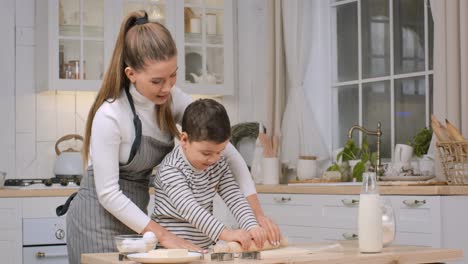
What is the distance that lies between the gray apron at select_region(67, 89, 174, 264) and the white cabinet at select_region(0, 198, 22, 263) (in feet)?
7.20

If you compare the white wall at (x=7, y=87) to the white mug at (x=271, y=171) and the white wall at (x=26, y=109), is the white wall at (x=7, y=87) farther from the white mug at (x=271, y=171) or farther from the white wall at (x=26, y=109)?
the white mug at (x=271, y=171)

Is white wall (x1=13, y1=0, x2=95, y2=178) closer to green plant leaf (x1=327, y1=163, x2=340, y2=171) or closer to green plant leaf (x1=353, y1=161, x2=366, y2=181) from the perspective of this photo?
green plant leaf (x1=327, y1=163, x2=340, y2=171)

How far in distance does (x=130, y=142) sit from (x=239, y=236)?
1.45ft

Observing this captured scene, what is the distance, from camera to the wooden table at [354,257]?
81.4 inches

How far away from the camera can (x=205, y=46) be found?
18.1 feet

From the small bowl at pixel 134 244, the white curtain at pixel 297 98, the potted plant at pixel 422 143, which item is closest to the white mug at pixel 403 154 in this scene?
the potted plant at pixel 422 143

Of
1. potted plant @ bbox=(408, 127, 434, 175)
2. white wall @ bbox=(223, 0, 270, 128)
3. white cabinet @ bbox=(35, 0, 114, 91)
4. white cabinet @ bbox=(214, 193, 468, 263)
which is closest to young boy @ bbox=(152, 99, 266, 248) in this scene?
white cabinet @ bbox=(214, 193, 468, 263)

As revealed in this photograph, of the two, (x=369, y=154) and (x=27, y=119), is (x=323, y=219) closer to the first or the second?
(x=369, y=154)

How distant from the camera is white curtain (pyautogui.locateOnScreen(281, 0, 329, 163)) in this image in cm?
514

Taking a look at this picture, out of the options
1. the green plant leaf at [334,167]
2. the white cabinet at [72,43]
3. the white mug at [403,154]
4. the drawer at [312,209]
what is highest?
the white cabinet at [72,43]

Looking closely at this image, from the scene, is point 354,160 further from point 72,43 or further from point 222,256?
point 222,256

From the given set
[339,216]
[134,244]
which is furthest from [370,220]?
[339,216]

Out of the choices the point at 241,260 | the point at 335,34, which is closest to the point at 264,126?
the point at 335,34

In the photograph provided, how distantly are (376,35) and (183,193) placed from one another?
2.95 metres
